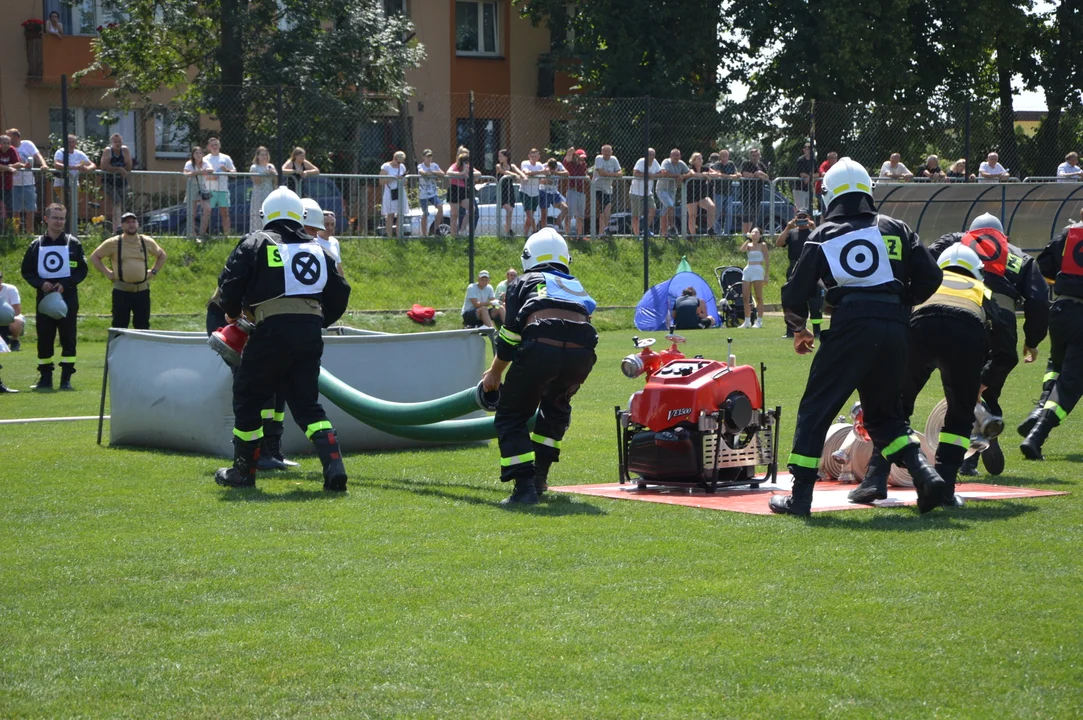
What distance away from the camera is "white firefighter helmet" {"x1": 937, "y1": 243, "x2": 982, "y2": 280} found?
9.66 m

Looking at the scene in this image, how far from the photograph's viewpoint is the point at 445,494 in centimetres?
990

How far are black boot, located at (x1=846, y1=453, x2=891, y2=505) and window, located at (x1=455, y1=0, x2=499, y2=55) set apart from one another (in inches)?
1421

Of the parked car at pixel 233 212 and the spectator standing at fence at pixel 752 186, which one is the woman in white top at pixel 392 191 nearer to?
the parked car at pixel 233 212

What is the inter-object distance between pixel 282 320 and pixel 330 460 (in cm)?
102

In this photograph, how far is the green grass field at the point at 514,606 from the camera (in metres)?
5.11

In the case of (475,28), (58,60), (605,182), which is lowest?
(605,182)

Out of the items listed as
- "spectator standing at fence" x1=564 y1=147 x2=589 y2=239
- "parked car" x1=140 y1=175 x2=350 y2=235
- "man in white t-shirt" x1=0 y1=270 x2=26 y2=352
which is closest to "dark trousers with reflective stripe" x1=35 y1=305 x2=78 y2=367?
"man in white t-shirt" x1=0 y1=270 x2=26 y2=352

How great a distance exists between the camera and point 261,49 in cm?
3247

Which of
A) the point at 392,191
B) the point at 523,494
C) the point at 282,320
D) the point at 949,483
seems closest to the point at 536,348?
the point at 523,494

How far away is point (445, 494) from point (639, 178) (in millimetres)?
18996

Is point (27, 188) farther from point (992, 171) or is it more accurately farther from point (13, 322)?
point (992, 171)

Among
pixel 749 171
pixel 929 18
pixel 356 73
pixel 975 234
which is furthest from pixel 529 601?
pixel 929 18

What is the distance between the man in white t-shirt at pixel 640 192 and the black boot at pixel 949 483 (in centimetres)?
1813

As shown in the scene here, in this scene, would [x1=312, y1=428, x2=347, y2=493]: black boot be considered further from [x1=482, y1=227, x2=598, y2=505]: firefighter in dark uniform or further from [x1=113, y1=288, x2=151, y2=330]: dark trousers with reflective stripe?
[x1=113, y1=288, x2=151, y2=330]: dark trousers with reflective stripe
